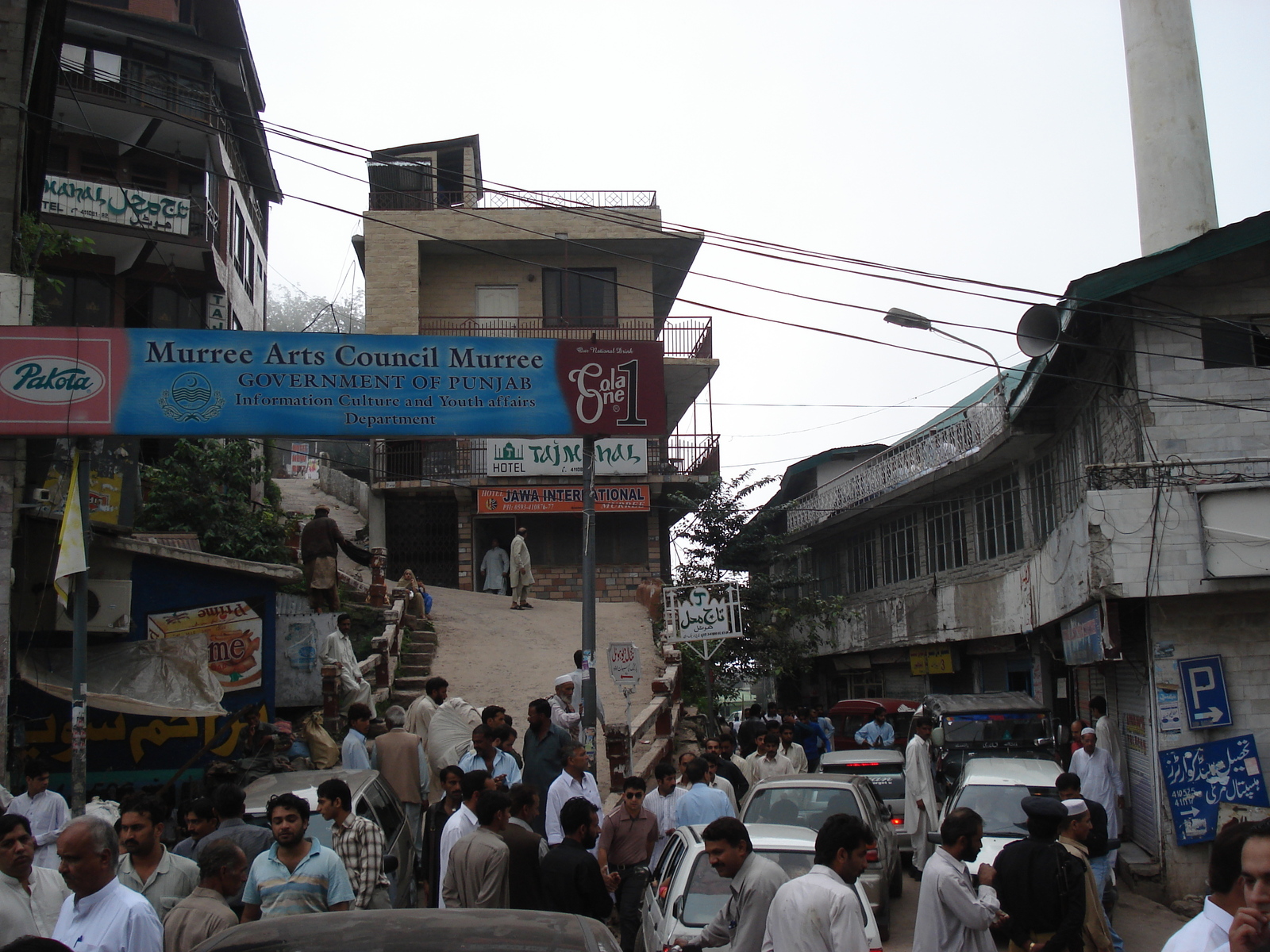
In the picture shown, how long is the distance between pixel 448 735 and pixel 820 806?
13.0 ft

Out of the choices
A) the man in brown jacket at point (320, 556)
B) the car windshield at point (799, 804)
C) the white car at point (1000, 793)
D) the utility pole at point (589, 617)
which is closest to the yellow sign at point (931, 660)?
the white car at point (1000, 793)

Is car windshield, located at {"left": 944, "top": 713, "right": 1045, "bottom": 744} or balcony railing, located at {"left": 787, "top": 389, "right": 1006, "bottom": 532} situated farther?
balcony railing, located at {"left": 787, "top": 389, "right": 1006, "bottom": 532}

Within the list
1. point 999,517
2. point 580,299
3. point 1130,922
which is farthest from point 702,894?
point 580,299

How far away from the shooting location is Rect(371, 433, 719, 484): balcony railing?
30047mm

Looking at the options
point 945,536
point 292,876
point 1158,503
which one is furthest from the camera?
point 945,536

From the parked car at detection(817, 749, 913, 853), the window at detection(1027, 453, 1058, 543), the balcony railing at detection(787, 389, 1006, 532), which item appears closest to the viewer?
the parked car at detection(817, 749, 913, 853)

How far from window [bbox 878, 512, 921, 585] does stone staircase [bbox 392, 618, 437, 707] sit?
13.4 m

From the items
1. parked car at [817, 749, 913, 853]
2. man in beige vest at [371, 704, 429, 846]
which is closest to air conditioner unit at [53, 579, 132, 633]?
man in beige vest at [371, 704, 429, 846]

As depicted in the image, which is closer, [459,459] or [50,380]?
[50,380]

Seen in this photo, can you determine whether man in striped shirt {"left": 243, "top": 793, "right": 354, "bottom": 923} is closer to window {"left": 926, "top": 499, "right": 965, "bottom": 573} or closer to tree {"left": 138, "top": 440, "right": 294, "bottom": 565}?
tree {"left": 138, "top": 440, "right": 294, "bottom": 565}

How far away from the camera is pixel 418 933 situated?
13.6 feet

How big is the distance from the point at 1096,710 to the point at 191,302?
23023 mm

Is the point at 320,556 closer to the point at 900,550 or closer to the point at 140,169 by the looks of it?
the point at 140,169

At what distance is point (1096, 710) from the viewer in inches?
542
